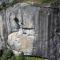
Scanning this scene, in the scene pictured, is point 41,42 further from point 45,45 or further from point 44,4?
point 44,4

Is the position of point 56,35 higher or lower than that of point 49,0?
lower

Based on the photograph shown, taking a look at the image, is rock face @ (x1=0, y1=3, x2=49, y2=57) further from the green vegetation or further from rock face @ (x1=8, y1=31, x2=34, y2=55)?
the green vegetation

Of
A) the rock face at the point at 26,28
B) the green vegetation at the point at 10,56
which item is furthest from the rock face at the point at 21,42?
the green vegetation at the point at 10,56

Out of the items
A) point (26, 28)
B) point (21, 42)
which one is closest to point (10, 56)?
point (21, 42)

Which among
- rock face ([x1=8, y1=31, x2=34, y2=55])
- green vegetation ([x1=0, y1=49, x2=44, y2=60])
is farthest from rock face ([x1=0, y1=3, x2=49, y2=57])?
green vegetation ([x1=0, y1=49, x2=44, y2=60])

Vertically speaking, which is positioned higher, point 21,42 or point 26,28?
point 26,28

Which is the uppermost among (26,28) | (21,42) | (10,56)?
(26,28)

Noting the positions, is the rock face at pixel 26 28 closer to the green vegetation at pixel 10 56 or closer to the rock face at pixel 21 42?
the rock face at pixel 21 42

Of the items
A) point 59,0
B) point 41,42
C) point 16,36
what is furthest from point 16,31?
point 59,0

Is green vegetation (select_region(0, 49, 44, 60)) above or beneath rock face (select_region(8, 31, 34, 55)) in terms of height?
beneath

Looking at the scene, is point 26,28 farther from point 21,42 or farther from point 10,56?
point 10,56

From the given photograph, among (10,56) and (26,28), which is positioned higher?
(26,28)
